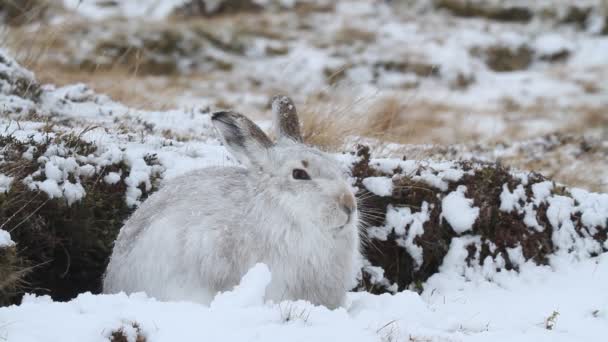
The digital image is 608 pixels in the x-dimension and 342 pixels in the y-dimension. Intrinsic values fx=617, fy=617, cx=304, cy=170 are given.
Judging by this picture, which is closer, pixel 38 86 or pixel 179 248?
pixel 179 248

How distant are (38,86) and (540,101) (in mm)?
13402

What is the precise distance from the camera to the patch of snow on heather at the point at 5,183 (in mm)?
4375

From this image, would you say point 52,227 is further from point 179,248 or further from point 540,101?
point 540,101

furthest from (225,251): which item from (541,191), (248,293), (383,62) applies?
(383,62)

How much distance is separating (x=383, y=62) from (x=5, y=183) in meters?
15.8

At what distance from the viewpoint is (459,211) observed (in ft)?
18.6

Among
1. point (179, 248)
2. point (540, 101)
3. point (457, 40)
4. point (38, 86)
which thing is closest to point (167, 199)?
point (179, 248)

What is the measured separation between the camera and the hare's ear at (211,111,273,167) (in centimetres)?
423

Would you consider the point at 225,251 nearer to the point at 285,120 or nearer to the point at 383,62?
the point at 285,120

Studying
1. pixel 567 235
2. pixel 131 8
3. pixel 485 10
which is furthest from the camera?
pixel 485 10

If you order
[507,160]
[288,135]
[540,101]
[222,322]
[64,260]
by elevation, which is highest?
[288,135]

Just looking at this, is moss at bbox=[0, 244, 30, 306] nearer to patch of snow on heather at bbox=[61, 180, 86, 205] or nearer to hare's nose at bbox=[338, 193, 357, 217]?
patch of snow on heather at bbox=[61, 180, 86, 205]

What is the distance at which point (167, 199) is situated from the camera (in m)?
4.34

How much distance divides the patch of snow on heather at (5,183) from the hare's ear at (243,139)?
5.12 ft
